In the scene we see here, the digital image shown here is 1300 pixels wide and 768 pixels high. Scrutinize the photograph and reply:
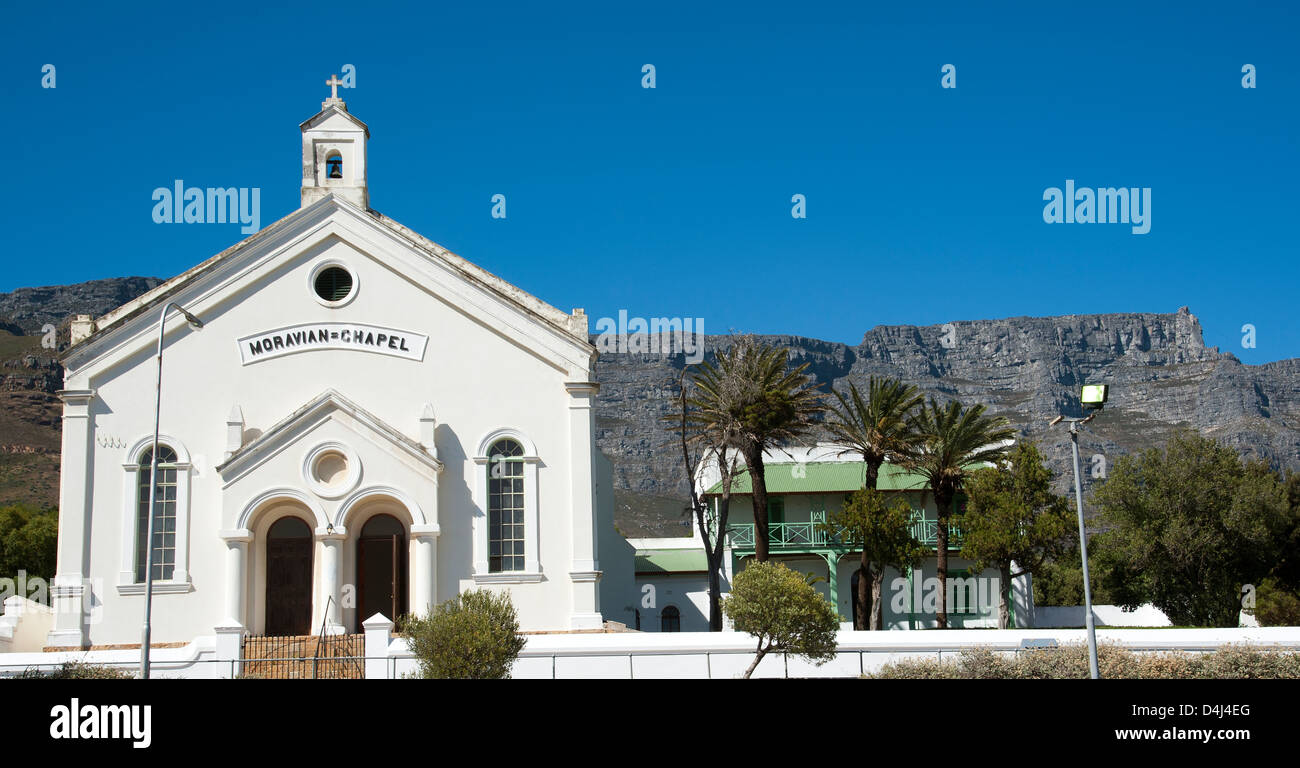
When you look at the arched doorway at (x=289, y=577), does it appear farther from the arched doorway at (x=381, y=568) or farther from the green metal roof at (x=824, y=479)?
the green metal roof at (x=824, y=479)

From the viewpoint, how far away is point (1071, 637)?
88.5 feet

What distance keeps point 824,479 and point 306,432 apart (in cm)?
2609

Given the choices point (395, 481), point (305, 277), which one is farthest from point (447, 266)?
point (395, 481)

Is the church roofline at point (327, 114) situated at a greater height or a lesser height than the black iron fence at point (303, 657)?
greater

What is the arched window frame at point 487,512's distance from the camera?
32344 mm

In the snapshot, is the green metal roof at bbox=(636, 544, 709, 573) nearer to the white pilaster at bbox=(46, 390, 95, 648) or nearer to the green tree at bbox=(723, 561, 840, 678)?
the white pilaster at bbox=(46, 390, 95, 648)

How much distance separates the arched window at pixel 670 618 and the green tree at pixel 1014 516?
40.1 ft

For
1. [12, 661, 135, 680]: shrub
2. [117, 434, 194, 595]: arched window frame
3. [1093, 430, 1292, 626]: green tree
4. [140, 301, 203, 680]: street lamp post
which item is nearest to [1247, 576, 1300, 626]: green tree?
[1093, 430, 1292, 626]: green tree

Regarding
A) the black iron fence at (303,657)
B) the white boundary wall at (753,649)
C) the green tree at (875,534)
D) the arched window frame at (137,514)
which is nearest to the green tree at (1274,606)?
the green tree at (875,534)

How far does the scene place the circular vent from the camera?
3412cm

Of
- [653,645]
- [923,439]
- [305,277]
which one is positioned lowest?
[653,645]

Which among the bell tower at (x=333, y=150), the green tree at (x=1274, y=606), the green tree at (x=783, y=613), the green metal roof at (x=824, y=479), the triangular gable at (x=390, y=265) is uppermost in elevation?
the bell tower at (x=333, y=150)
